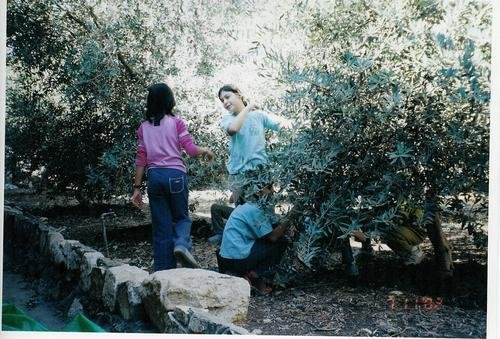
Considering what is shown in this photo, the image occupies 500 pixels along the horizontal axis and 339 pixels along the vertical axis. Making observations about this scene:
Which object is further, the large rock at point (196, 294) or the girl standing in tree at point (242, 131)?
the girl standing in tree at point (242, 131)

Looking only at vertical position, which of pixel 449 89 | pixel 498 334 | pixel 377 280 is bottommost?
pixel 498 334

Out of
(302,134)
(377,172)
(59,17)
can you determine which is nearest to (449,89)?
(377,172)

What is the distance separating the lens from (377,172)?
3.55m

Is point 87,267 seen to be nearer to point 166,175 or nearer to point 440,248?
point 166,175

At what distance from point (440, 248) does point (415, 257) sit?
7.3 inches

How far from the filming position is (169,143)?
3.84 m

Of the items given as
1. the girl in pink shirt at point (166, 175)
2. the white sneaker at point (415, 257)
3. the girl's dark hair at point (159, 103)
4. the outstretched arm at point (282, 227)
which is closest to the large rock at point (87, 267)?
the girl in pink shirt at point (166, 175)

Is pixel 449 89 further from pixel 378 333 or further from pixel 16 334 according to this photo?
pixel 16 334

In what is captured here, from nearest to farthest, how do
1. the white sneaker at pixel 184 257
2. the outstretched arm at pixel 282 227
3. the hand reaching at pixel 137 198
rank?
the outstretched arm at pixel 282 227 < the white sneaker at pixel 184 257 < the hand reaching at pixel 137 198

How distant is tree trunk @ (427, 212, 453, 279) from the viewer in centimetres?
354

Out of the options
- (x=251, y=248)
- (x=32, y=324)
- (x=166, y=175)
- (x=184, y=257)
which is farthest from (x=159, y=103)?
(x=32, y=324)

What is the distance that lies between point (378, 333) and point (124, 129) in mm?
2161

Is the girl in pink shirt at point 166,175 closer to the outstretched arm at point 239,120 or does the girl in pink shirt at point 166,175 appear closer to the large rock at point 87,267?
the outstretched arm at point 239,120

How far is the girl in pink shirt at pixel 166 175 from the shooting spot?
384 centimetres
